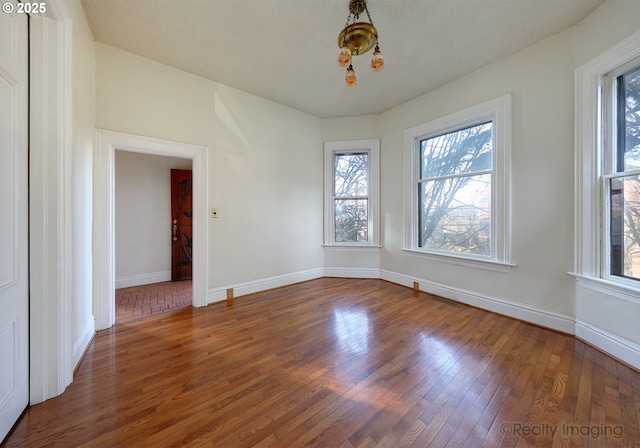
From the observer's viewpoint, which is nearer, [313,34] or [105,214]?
[313,34]

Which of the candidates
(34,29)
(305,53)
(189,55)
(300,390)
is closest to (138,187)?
(189,55)

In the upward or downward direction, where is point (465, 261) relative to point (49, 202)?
downward

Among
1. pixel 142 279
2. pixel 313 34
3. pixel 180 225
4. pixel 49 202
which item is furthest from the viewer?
pixel 180 225

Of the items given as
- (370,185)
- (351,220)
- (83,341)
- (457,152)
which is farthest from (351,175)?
(83,341)

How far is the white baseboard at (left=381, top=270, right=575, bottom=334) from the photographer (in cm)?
236

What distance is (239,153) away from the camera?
11.1 feet

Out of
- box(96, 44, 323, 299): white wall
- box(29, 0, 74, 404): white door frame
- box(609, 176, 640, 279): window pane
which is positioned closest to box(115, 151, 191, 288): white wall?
box(96, 44, 323, 299): white wall

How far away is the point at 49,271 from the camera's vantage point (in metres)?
1.52

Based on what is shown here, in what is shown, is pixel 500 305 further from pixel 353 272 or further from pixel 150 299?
pixel 150 299

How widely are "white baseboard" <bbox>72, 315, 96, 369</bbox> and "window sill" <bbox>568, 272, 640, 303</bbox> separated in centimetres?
416

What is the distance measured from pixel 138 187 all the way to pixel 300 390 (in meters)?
4.28

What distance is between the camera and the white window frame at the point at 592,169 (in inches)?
81.0

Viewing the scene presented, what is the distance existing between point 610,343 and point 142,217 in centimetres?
597

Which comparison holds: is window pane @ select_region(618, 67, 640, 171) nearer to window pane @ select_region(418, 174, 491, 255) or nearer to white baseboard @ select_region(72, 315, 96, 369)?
window pane @ select_region(418, 174, 491, 255)
